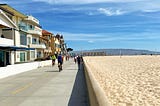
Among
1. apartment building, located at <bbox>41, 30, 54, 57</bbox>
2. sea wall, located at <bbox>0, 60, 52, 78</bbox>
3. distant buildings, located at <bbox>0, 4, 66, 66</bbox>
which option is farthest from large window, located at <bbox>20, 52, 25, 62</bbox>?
apartment building, located at <bbox>41, 30, 54, 57</bbox>

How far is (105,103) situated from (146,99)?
7.83 meters

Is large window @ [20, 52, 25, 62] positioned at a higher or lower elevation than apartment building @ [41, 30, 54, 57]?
lower

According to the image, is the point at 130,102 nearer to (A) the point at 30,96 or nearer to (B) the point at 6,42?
(A) the point at 30,96

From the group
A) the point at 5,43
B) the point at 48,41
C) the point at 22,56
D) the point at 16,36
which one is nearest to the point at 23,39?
the point at 22,56

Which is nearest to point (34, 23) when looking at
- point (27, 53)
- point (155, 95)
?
point (27, 53)

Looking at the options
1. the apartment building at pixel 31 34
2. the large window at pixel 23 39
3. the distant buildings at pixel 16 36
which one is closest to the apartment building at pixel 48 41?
the distant buildings at pixel 16 36

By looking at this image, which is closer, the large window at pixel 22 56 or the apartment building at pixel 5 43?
the apartment building at pixel 5 43

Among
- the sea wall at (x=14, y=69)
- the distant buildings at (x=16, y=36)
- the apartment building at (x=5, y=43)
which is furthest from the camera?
the distant buildings at (x=16, y=36)

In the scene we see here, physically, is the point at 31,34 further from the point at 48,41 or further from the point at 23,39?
the point at 48,41

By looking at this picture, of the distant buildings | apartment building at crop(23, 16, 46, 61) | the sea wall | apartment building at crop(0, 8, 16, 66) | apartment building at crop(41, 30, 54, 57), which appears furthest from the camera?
apartment building at crop(41, 30, 54, 57)

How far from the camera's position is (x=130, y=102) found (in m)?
12.6

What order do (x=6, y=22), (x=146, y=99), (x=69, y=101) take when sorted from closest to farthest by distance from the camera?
(x=69, y=101)
(x=146, y=99)
(x=6, y=22)

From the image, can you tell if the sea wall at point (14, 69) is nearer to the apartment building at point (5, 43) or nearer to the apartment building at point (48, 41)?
the apartment building at point (5, 43)

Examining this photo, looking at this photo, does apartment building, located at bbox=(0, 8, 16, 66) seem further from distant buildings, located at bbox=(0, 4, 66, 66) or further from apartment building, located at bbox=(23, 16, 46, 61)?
apartment building, located at bbox=(23, 16, 46, 61)
